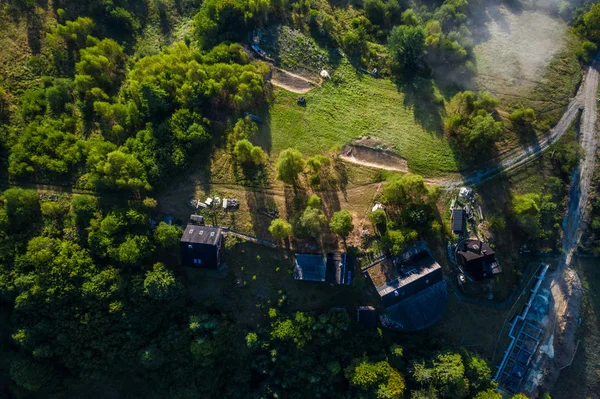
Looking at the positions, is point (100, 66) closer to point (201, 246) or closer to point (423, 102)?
point (201, 246)

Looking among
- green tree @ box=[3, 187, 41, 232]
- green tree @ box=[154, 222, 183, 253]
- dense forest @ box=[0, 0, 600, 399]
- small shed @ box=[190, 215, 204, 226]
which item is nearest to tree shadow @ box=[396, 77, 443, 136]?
dense forest @ box=[0, 0, 600, 399]

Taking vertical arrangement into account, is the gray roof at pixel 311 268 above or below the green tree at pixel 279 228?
below

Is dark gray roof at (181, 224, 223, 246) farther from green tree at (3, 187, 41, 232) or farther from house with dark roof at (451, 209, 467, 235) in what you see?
Answer: house with dark roof at (451, 209, 467, 235)

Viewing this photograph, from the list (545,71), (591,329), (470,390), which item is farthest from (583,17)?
(470,390)

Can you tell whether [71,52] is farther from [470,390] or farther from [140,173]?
[470,390]

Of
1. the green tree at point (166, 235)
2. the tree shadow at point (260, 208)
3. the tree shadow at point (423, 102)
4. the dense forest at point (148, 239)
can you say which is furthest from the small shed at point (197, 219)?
the tree shadow at point (423, 102)

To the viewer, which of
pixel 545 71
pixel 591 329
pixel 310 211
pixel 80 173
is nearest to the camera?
pixel 310 211

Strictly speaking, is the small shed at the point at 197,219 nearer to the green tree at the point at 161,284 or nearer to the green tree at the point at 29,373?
the green tree at the point at 161,284
